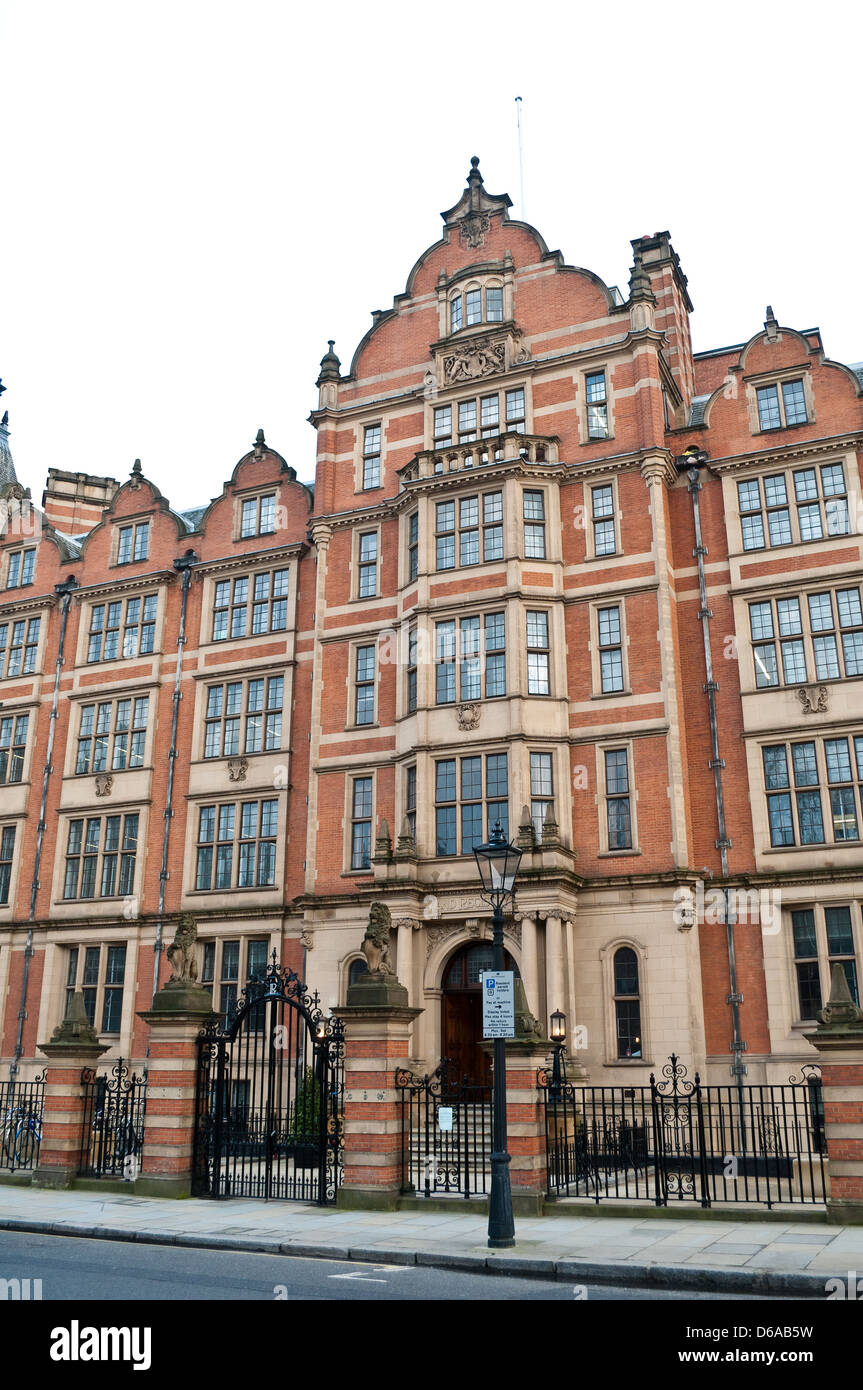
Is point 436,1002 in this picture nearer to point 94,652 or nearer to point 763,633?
point 763,633

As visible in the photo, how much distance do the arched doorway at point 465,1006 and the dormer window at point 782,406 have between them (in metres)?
15.7

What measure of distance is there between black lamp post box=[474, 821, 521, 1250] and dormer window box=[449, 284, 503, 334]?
22148 millimetres

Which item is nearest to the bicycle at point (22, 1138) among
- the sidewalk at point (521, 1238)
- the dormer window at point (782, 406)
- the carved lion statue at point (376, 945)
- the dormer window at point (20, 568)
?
the sidewalk at point (521, 1238)

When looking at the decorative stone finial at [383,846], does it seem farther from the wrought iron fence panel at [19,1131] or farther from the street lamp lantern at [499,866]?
the street lamp lantern at [499,866]

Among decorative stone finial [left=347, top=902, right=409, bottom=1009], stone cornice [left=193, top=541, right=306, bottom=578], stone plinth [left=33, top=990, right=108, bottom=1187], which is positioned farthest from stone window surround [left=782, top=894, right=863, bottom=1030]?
stone cornice [left=193, top=541, right=306, bottom=578]

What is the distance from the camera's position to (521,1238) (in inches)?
558

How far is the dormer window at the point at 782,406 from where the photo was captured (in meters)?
30.0

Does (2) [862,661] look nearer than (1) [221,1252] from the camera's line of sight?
No

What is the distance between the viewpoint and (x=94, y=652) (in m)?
38.3

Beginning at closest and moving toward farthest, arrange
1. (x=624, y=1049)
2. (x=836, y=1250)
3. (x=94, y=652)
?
(x=836, y=1250), (x=624, y=1049), (x=94, y=652)

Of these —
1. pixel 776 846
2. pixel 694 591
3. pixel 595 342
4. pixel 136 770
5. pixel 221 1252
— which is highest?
pixel 595 342

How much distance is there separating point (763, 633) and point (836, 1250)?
1825 cm

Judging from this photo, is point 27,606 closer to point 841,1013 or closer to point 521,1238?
point 521,1238

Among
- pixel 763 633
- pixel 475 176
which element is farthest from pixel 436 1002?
pixel 475 176
